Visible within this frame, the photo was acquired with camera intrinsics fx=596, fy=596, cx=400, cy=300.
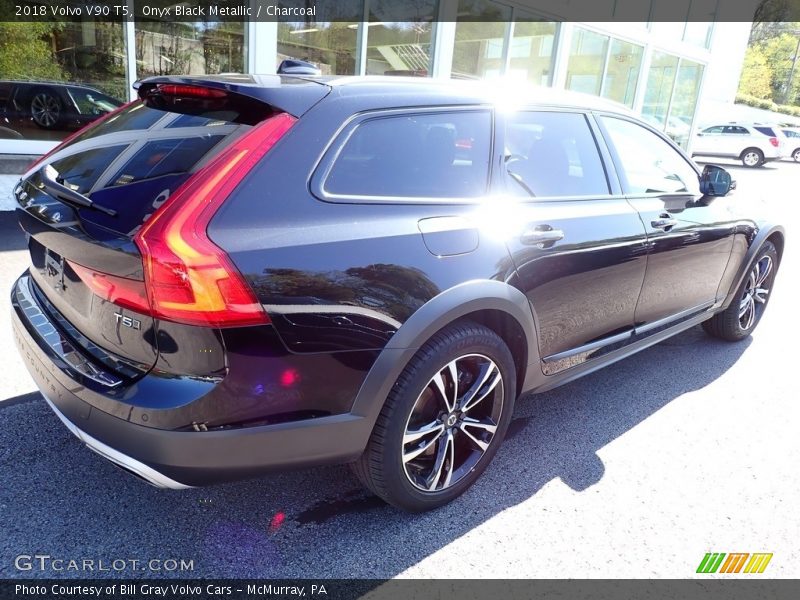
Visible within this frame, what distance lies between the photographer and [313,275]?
1913mm

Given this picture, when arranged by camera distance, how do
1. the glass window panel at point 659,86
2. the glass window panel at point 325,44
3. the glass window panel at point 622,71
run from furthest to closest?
1. the glass window panel at point 659,86
2. the glass window panel at point 622,71
3. the glass window panel at point 325,44

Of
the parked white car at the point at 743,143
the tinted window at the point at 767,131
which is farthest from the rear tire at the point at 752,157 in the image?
the tinted window at the point at 767,131

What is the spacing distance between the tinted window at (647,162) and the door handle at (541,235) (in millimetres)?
868

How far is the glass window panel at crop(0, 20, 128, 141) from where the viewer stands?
25.7 feet

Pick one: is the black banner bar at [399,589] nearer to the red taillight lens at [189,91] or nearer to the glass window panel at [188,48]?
the red taillight lens at [189,91]

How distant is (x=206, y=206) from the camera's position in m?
1.80

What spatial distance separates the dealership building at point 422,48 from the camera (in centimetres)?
824

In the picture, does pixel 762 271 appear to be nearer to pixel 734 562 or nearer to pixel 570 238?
pixel 570 238

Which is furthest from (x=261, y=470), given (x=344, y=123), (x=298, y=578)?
(x=344, y=123)

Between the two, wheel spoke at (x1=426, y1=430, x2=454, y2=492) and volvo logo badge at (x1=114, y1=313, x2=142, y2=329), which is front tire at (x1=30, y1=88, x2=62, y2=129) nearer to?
volvo logo badge at (x1=114, y1=313, x2=142, y2=329)

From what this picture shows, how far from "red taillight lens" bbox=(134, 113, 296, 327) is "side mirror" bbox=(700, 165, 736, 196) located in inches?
127

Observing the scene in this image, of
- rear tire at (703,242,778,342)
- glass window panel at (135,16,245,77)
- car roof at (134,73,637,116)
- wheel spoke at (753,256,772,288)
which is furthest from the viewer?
glass window panel at (135,16,245,77)

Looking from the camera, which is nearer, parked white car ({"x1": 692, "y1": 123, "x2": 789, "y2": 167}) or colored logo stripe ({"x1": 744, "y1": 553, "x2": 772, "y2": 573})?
colored logo stripe ({"x1": 744, "y1": 553, "x2": 772, "y2": 573})

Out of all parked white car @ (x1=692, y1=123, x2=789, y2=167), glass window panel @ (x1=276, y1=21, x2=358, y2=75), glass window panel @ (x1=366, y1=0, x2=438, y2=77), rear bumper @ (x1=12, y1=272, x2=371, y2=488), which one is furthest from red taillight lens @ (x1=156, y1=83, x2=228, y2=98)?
parked white car @ (x1=692, y1=123, x2=789, y2=167)
